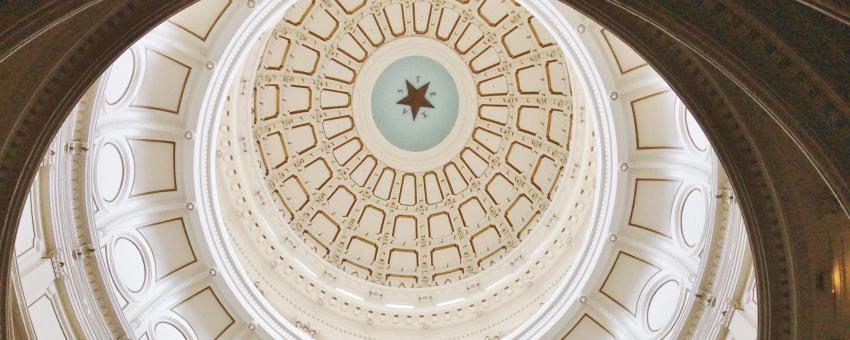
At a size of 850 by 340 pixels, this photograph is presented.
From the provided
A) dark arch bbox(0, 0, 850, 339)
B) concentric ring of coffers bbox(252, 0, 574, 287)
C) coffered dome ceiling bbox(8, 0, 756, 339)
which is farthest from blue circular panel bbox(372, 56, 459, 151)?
dark arch bbox(0, 0, 850, 339)

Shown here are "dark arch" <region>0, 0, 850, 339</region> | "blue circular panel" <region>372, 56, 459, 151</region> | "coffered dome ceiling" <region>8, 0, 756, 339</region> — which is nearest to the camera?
"dark arch" <region>0, 0, 850, 339</region>

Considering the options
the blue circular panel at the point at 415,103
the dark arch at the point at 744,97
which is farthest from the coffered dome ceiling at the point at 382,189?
the dark arch at the point at 744,97

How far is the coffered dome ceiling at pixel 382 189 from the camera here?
1336cm

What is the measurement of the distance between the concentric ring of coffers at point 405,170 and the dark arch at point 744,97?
36.6 ft

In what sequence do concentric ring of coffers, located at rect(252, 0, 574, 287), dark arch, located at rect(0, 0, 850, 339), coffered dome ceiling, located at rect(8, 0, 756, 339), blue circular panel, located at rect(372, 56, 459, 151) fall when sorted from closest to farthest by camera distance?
1. dark arch, located at rect(0, 0, 850, 339)
2. coffered dome ceiling, located at rect(8, 0, 756, 339)
3. concentric ring of coffers, located at rect(252, 0, 574, 287)
4. blue circular panel, located at rect(372, 56, 459, 151)

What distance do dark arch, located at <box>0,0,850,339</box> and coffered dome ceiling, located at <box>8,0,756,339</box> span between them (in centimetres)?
265

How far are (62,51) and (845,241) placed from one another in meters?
10.4

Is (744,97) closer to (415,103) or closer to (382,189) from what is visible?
(415,103)

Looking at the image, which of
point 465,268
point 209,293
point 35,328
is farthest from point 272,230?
point 35,328

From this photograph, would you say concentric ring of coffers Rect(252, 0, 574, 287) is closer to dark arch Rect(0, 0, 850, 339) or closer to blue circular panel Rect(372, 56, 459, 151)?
blue circular panel Rect(372, 56, 459, 151)

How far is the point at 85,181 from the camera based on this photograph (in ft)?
42.0

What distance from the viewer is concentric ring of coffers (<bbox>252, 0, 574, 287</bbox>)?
21.1m

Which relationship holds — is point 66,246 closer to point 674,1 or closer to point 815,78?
point 674,1

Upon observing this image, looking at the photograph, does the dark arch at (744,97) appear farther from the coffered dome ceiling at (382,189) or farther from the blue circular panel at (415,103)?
the blue circular panel at (415,103)
